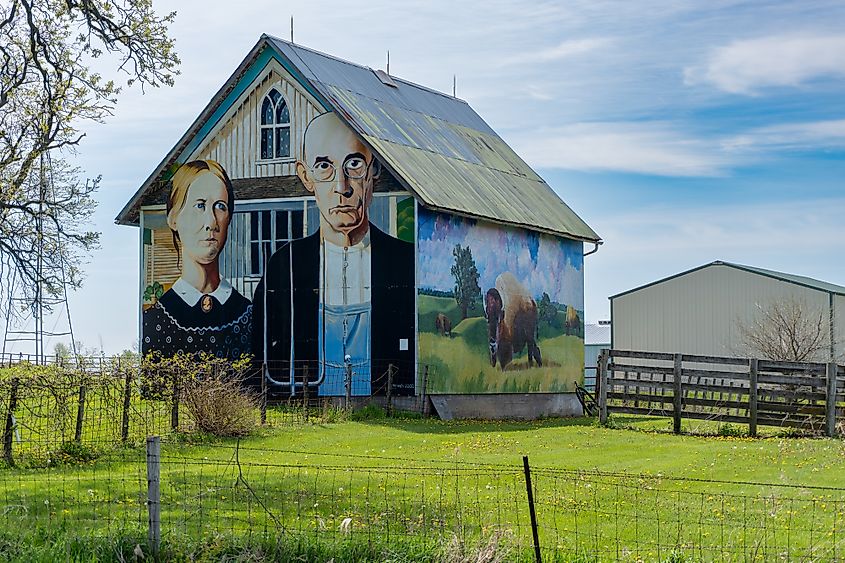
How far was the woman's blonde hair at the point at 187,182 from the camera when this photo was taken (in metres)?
34.0

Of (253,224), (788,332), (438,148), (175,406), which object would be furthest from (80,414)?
(788,332)

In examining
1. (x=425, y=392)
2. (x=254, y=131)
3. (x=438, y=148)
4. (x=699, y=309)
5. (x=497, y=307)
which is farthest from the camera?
(x=699, y=309)

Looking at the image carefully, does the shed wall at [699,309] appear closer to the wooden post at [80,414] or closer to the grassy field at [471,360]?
the grassy field at [471,360]

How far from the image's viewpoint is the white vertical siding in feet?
108

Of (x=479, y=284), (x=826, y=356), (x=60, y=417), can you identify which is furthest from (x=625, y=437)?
(x=826, y=356)

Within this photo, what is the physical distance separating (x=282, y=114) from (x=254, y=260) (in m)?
4.11

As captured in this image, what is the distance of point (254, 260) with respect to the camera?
33.3 metres

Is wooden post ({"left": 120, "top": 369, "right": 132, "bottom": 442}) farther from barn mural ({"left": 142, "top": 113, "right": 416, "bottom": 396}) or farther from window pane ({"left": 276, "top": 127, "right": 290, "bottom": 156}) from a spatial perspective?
window pane ({"left": 276, "top": 127, "right": 290, "bottom": 156})

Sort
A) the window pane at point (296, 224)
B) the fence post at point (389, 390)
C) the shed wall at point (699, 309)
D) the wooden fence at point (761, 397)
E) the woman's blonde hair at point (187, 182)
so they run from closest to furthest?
the wooden fence at point (761, 397) < the fence post at point (389, 390) < the window pane at point (296, 224) < the woman's blonde hair at point (187, 182) < the shed wall at point (699, 309)

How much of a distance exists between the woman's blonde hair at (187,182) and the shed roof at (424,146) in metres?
0.46

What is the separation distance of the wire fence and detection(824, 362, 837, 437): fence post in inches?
367

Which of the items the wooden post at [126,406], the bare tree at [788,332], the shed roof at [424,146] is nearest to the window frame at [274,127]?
the shed roof at [424,146]

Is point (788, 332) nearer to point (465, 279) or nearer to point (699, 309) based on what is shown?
point (699, 309)

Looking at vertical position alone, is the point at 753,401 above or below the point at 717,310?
below
